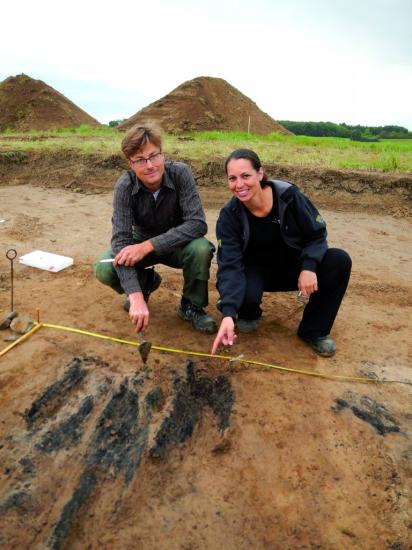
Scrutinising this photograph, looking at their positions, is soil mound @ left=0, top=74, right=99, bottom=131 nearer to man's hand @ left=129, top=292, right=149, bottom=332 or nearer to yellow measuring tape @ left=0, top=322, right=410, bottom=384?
yellow measuring tape @ left=0, top=322, right=410, bottom=384

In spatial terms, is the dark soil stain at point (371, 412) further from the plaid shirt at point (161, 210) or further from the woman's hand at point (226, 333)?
the plaid shirt at point (161, 210)

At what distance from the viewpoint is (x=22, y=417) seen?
6.91ft

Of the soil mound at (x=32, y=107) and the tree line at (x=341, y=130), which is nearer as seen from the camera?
the soil mound at (x=32, y=107)

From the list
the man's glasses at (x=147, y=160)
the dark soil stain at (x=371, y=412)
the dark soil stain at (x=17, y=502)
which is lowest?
the dark soil stain at (x=371, y=412)

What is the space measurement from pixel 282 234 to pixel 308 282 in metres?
0.34

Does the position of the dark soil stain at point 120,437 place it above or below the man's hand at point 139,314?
below

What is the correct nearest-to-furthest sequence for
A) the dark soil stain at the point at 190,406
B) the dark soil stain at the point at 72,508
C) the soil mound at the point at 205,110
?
the dark soil stain at the point at 72,508 < the dark soil stain at the point at 190,406 < the soil mound at the point at 205,110

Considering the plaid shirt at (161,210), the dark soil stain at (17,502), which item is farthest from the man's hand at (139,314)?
the dark soil stain at (17,502)

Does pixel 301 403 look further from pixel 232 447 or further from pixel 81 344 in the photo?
pixel 81 344

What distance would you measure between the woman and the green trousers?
0.46 feet

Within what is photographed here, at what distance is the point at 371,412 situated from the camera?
2.35 metres

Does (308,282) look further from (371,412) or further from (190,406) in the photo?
(190,406)

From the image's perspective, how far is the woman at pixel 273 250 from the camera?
8.41 ft

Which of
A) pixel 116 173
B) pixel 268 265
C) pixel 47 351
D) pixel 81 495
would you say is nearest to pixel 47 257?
pixel 47 351
